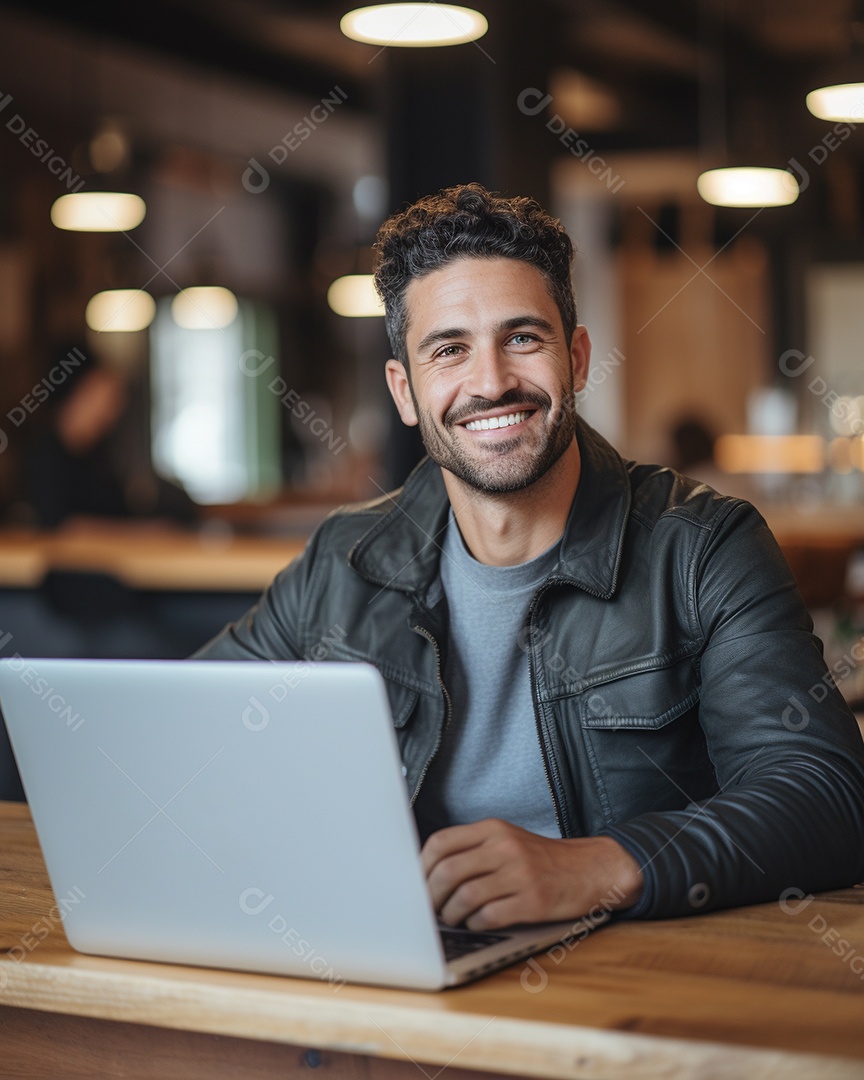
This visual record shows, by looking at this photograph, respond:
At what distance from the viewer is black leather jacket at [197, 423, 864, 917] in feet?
4.12

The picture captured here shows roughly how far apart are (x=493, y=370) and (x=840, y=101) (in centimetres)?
324

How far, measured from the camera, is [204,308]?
8758mm

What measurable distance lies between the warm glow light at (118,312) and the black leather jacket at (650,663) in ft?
19.9

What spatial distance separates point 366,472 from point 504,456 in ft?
20.7

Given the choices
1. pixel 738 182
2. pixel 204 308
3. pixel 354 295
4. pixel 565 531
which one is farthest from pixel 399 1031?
pixel 204 308

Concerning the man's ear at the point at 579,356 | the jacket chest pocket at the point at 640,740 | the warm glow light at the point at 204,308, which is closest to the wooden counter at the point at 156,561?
the man's ear at the point at 579,356

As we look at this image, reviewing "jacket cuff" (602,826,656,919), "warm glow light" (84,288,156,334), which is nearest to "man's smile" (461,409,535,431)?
"jacket cuff" (602,826,656,919)

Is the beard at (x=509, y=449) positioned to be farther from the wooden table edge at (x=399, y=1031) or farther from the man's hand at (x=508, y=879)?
the wooden table edge at (x=399, y=1031)

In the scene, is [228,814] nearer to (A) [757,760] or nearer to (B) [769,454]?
(A) [757,760]

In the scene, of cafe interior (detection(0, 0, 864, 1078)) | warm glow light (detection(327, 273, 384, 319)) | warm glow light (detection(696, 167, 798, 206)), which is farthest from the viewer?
warm glow light (detection(327, 273, 384, 319))

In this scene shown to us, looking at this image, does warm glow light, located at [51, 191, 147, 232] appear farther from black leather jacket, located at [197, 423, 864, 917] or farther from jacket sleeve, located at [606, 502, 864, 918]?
jacket sleeve, located at [606, 502, 864, 918]

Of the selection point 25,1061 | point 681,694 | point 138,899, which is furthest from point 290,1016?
point 681,694

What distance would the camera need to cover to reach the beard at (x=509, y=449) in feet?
5.32

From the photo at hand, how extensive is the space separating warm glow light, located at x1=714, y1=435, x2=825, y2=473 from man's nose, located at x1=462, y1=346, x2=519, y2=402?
746cm
